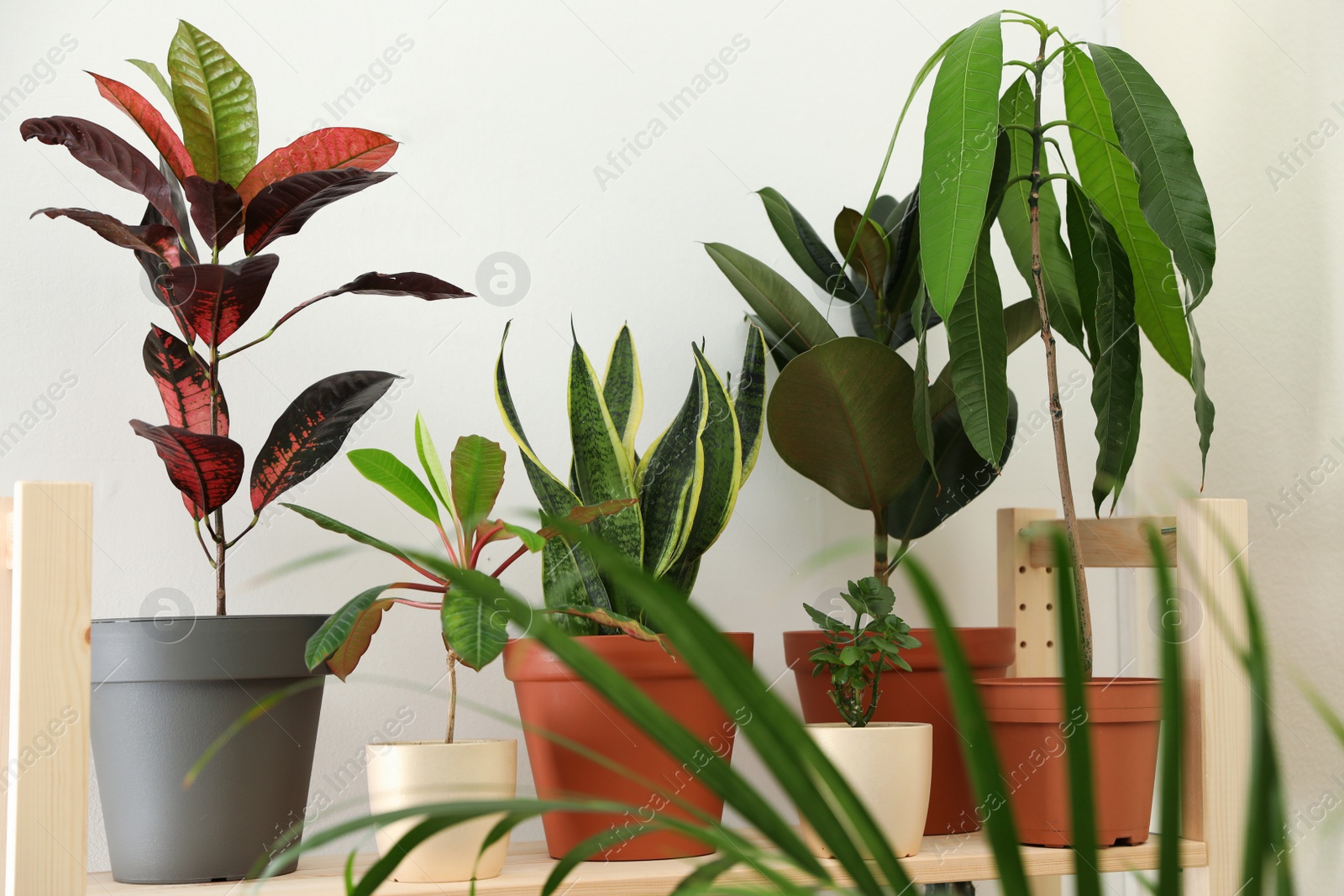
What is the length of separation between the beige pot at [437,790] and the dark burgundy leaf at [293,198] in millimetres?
448

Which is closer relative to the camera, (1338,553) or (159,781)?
(159,781)

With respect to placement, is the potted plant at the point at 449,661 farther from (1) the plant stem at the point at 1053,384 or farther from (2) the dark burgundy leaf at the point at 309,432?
(1) the plant stem at the point at 1053,384

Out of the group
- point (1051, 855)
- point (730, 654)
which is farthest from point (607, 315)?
point (730, 654)

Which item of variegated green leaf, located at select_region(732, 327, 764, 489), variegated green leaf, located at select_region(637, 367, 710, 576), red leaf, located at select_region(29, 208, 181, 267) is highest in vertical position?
red leaf, located at select_region(29, 208, 181, 267)

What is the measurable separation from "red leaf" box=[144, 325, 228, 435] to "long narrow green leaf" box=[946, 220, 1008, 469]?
668 millimetres

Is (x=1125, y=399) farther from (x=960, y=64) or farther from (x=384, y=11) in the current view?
(x=384, y=11)

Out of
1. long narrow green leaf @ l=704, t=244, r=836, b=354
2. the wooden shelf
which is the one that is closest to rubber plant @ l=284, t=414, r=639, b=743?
the wooden shelf

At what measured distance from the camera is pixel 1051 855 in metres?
0.89

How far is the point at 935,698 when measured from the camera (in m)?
1.05

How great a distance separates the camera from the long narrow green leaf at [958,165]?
34.6 inches

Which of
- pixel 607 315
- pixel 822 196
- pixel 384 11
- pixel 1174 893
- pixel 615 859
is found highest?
pixel 384 11

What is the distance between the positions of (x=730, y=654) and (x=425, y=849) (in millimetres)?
675

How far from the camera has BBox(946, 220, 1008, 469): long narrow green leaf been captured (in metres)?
→ 0.98

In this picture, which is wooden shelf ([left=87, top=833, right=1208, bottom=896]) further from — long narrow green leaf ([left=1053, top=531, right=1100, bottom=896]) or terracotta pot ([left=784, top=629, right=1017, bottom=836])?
long narrow green leaf ([left=1053, top=531, right=1100, bottom=896])
